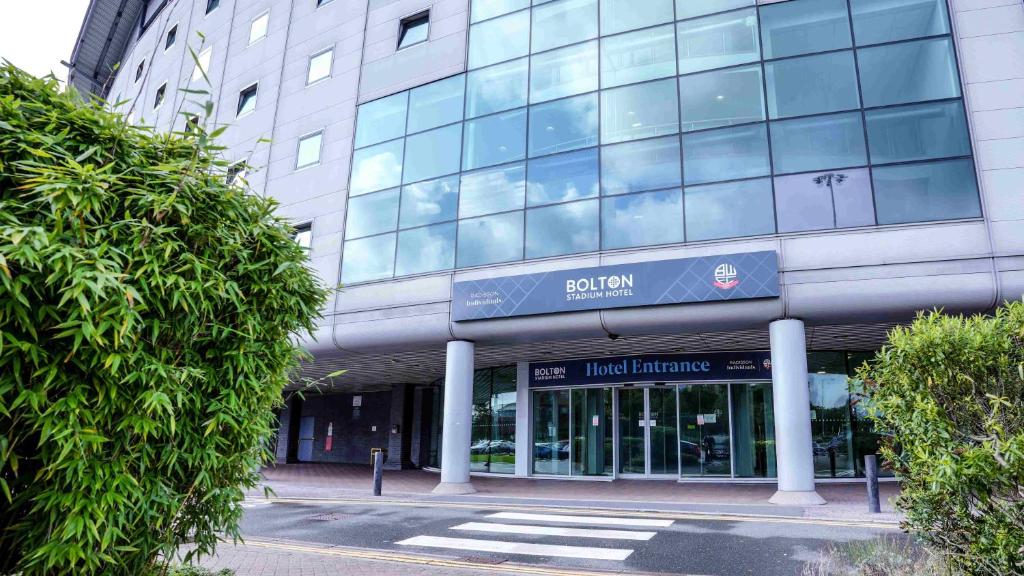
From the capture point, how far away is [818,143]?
1338cm

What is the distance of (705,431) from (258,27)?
21.6 m

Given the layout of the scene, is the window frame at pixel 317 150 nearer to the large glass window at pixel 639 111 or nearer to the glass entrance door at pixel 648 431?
the large glass window at pixel 639 111

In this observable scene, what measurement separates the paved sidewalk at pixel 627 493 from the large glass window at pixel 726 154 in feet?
22.4

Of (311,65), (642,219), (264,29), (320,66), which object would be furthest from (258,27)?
(642,219)

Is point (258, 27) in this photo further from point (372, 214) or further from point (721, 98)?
point (721, 98)

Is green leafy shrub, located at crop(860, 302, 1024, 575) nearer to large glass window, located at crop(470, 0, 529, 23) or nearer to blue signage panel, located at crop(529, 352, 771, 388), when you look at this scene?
blue signage panel, located at crop(529, 352, 771, 388)

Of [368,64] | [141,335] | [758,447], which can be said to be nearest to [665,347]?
[758,447]

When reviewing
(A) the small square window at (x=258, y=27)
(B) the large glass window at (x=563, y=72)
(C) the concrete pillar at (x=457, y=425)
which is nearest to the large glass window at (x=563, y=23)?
(B) the large glass window at (x=563, y=72)

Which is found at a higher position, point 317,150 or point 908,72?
point 317,150

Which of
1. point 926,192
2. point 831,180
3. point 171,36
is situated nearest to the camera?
point 926,192

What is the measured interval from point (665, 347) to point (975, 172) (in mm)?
7966

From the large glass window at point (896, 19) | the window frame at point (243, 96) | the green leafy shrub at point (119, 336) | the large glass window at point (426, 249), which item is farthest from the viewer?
the window frame at point (243, 96)

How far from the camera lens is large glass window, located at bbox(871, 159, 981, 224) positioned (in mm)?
12234

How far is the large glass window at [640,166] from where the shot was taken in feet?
47.2
